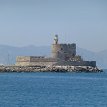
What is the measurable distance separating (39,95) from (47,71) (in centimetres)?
7016

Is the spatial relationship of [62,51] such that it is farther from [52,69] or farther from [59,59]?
[52,69]

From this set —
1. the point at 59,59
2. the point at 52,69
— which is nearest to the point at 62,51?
the point at 59,59

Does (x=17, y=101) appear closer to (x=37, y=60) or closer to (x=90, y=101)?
(x=90, y=101)

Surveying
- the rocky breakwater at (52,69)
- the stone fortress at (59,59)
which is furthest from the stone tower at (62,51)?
the rocky breakwater at (52,69)

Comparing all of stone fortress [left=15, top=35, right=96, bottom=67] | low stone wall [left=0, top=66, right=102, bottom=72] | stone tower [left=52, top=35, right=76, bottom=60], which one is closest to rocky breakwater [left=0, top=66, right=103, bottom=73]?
low stone wall [left=0, top=66, right=102, bottom=72]

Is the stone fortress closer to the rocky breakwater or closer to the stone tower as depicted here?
the stone tower

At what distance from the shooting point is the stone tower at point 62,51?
126m

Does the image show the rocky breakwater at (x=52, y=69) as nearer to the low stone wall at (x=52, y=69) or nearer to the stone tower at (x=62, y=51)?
the low stone wall at (x=52, y=69)

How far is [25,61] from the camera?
128375 millimetres

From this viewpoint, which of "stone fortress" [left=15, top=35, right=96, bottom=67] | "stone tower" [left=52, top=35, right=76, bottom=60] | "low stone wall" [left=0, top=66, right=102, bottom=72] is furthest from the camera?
"stone tower" [left=52, top=35, right=76, bottom=60]

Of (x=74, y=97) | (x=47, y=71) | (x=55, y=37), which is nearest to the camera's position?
(x=74, y=97)

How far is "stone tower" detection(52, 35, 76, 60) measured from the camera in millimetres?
125875

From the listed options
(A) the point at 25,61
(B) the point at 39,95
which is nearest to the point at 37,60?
(A) the point at 25,61

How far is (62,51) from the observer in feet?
415
